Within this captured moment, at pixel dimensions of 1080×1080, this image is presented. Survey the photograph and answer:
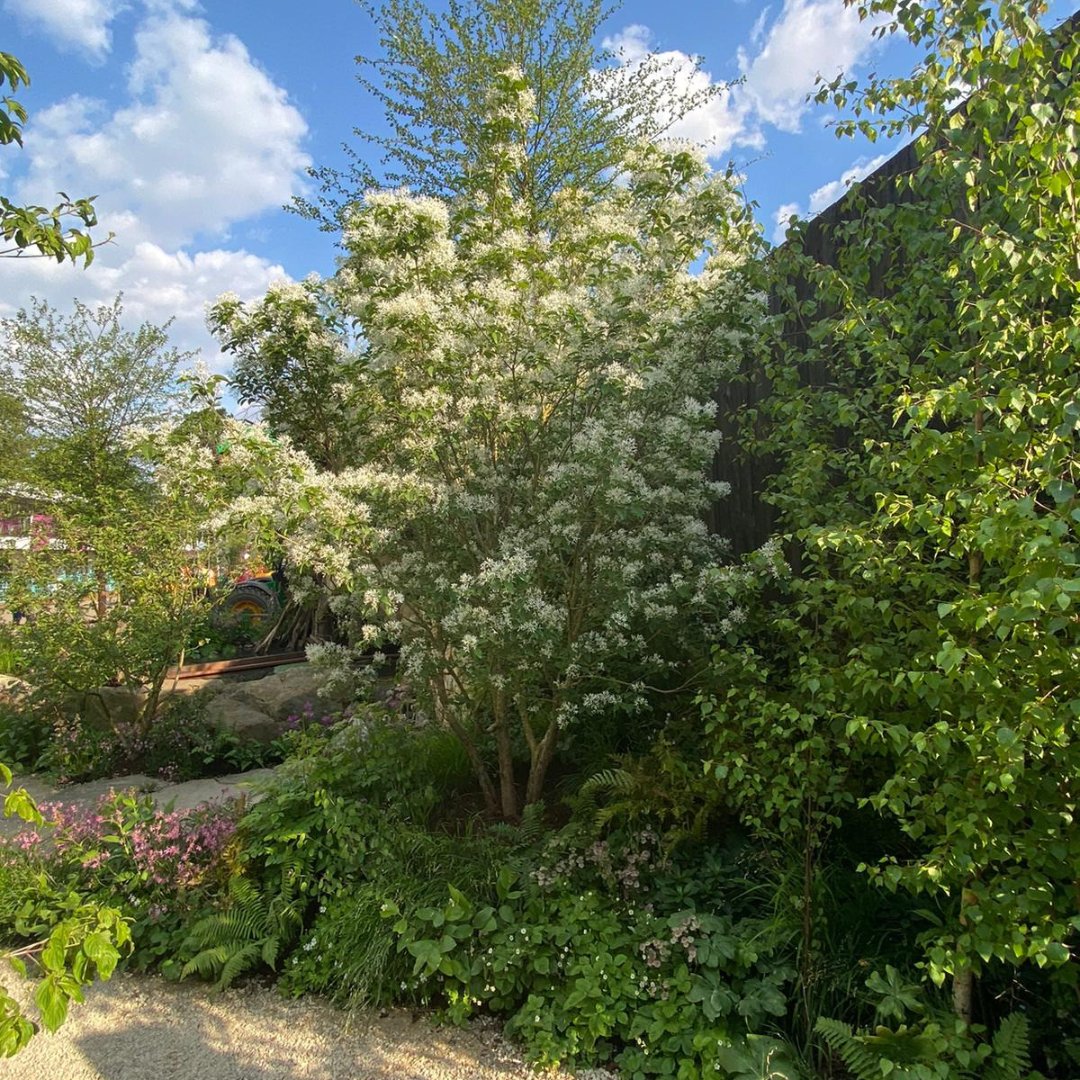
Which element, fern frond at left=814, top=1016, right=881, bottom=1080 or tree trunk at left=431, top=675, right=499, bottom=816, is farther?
tree trunk at left=431, top=675, right=499, bottom=816

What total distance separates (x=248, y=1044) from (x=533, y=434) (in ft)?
8.65

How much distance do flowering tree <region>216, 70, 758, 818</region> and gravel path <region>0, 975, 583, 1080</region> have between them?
1255 millimetres

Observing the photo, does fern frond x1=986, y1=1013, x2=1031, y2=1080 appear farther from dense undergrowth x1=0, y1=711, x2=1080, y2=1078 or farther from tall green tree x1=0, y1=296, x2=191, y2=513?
tall green tree x1=0, y1=296, x2=191, y2=513

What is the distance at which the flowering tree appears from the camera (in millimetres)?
3162

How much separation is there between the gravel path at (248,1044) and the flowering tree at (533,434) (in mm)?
1255

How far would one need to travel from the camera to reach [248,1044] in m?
2.59

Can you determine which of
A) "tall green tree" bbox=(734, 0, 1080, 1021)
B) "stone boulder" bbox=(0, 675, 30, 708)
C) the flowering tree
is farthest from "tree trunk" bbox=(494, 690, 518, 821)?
"stone boulder" bbox=(0, 675, 30, 708)

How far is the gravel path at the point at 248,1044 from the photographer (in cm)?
243

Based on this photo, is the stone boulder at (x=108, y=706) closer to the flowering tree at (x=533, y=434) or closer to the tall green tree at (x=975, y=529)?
the flowering tree at (x=533, y=434)

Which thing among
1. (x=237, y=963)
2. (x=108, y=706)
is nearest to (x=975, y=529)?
(x=237, y=963)

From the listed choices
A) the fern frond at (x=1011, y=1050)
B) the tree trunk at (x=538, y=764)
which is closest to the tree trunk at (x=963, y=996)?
the fern frond at (x=1011, y=1050)

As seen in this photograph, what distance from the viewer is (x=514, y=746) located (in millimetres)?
4383

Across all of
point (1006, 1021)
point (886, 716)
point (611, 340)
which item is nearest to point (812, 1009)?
point (1006, 1021)

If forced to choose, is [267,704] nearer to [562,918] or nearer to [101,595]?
[101,595]
